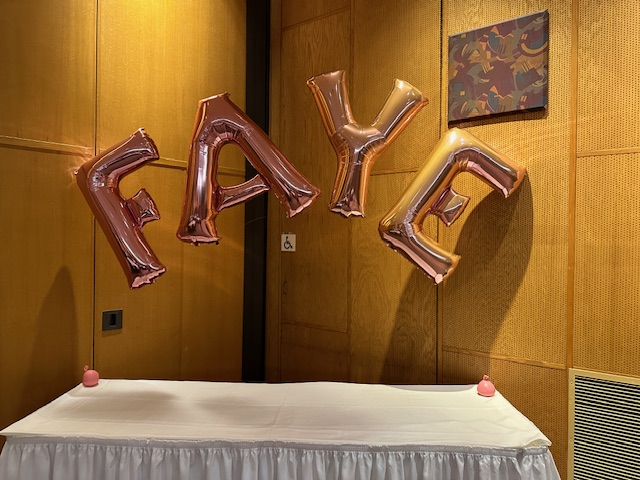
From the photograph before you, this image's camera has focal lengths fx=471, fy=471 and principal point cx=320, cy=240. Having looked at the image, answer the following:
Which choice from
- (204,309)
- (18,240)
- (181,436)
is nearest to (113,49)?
(18,240)

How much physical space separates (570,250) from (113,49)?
206cm

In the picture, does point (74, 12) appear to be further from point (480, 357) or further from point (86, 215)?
point (480, 357)

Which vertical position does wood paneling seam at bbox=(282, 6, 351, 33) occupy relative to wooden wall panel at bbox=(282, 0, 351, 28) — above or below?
below

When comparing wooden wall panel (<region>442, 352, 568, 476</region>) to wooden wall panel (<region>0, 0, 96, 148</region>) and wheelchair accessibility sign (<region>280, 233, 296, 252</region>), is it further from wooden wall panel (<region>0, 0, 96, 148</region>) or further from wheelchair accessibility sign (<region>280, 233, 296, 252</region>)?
wooden wall panel (<region>0, 0, 96, 148</region>)

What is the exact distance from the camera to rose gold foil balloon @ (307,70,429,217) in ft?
5.53

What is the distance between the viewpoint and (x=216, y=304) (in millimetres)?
2471

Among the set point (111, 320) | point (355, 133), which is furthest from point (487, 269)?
point (111, 320)

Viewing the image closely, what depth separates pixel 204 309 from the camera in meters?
2.42

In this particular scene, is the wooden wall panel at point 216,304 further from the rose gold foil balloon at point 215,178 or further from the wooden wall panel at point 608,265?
the wooden wall panel at point 608,265

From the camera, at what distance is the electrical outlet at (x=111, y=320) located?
2.06 m

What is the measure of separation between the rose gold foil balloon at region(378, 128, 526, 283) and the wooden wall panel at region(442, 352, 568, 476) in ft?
1.77

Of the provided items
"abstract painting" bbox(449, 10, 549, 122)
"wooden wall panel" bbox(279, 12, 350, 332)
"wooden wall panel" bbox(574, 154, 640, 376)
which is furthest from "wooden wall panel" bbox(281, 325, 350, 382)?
"abstract painting" bbox(449, 10, 549, 122)

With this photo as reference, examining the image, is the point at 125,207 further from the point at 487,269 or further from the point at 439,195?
the point at 487,269

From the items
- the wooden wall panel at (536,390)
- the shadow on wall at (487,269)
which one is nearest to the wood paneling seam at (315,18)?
the shadow on wall at (487,269)
